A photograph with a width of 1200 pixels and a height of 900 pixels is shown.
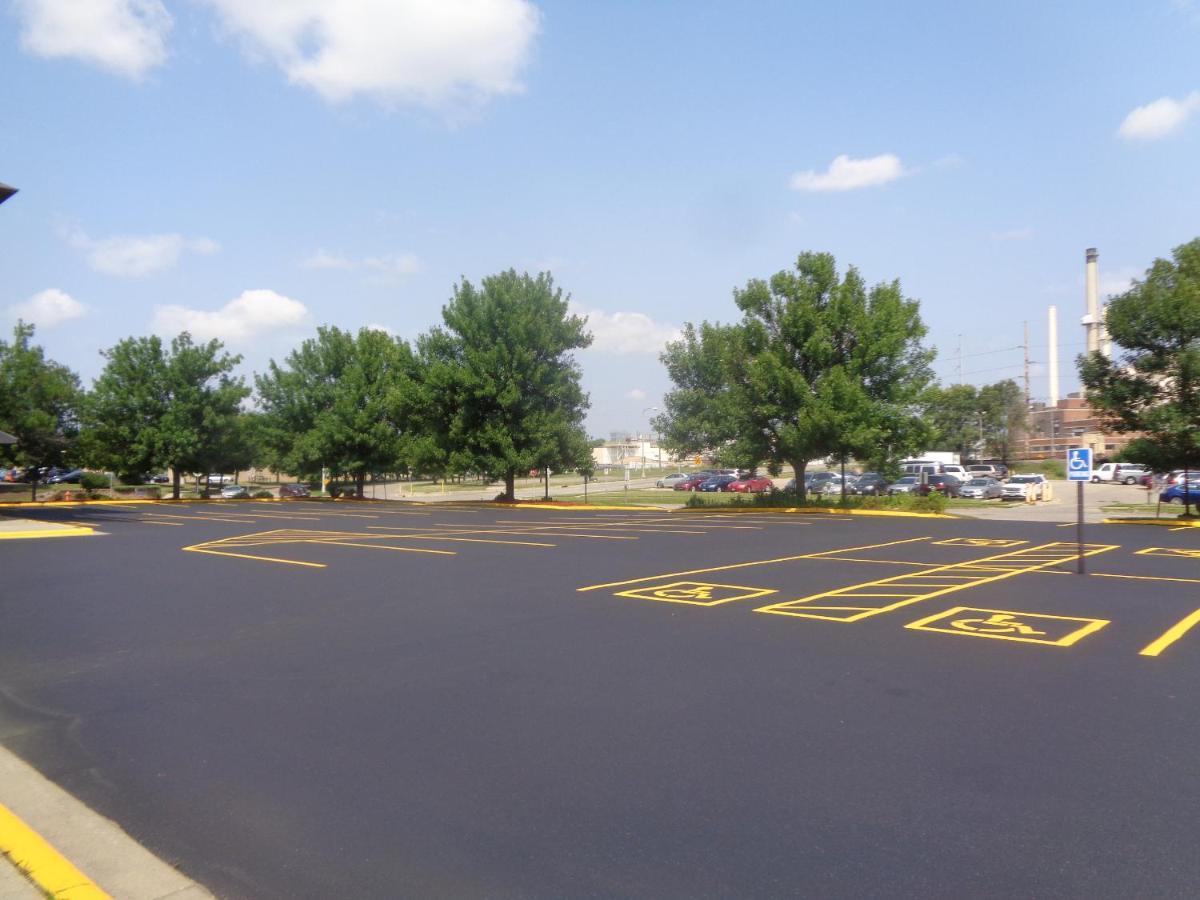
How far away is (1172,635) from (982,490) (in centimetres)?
3805

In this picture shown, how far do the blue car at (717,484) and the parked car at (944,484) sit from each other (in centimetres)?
1592

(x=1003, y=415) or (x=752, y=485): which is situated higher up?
(x=1003, y=415)

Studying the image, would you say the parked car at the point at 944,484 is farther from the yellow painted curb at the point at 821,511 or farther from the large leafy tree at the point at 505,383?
the large leafy tree at the point at 505,383

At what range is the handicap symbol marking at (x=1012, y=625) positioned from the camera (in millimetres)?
9016

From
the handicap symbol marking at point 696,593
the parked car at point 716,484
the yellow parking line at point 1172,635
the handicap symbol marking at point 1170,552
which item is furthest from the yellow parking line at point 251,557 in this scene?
the parked car at point 716,484

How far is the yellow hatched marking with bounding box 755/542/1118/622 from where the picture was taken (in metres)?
10.7

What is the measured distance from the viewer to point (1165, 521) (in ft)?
84.9

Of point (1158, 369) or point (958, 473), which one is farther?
point (958, 473)

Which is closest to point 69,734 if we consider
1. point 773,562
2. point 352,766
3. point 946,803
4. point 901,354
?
point 352,766

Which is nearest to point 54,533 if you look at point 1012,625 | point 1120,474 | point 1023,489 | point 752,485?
point 1012,625

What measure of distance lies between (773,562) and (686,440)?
2815cm

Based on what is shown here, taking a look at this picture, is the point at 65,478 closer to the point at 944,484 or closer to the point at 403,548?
the point at 403,548

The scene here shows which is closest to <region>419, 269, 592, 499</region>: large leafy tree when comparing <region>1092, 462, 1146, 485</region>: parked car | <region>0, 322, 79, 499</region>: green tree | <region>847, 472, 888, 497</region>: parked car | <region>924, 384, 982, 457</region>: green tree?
<region>847, 472, 888, 497</region>: parked car

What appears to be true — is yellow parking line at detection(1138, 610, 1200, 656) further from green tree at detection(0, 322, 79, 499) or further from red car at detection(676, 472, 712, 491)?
red car at detection(676, 472, 712, 491)
